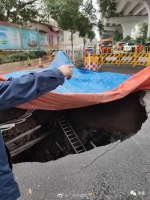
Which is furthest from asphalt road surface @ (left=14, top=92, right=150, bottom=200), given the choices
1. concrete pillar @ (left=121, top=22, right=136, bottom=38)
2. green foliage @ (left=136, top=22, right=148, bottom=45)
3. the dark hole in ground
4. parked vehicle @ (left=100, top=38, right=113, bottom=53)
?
concrete pillar @ (left=121, top=22, right=136, bottom=38)

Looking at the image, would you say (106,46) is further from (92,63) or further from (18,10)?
(92,63)

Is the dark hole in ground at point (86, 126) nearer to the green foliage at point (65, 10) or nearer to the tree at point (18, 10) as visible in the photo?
the green foliage at point (65, 10)

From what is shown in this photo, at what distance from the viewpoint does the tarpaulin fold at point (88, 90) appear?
11.5ft

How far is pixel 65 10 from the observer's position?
40.7 feet

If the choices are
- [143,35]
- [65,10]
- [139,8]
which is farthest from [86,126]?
[143,35]

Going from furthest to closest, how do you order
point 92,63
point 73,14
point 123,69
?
1. point 73,14
2. point 123,69
3. point 92,63

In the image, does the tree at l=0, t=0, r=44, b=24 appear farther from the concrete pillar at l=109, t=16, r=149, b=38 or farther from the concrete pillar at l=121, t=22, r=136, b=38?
the concrete pillar at l=121, t=22, r=136, b=38

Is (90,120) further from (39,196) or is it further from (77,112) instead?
(39,196)

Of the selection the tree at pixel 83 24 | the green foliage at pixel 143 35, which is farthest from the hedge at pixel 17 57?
the green foliage at pixel 143 35

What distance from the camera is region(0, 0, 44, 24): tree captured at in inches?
575

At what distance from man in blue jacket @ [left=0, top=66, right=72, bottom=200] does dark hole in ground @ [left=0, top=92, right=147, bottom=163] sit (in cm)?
309

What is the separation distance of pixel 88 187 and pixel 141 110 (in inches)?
128

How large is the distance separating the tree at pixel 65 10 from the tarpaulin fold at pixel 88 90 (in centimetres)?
805

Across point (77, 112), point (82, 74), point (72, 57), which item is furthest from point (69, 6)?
point (77, 112)
